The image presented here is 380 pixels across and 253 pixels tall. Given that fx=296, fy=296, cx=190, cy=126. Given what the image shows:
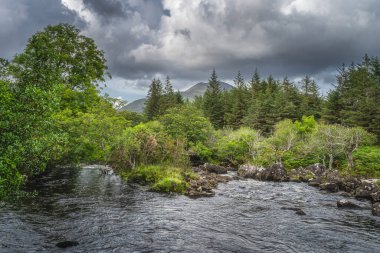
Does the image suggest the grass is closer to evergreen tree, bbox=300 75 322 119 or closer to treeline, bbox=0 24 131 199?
treeline, bbox=0 24 131 199

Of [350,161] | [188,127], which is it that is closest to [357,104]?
[350,161]

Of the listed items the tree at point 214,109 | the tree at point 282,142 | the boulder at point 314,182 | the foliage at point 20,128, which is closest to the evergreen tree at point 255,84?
the tree at point 214,109

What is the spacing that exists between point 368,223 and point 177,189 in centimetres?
1622

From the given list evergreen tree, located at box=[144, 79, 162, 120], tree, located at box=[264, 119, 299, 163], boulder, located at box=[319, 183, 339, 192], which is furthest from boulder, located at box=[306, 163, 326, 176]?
evergreen tree, located at box=[144, 79, 162, 120]

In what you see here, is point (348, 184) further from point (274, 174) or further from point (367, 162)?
point (367, 162)

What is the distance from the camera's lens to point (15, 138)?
39.2 ft

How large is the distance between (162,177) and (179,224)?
44.7 ft

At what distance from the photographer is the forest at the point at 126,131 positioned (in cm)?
1326

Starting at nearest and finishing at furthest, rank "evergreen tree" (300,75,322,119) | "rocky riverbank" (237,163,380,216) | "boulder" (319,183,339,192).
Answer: "rocky riverbank" (237,163,380,216), "boulder" (319,183,339,192), "evergreen tree" (300,75,322,119)

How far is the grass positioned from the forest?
11 cm

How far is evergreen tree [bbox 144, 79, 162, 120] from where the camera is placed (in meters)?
98.5

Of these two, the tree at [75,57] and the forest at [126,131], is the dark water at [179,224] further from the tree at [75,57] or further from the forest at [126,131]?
the tree at [75,57]

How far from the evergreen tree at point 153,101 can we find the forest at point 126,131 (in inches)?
876

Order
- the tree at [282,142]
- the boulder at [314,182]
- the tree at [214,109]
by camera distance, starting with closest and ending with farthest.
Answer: the boulder at [314,182], the tree at [282,142], the tree at [214,109]
